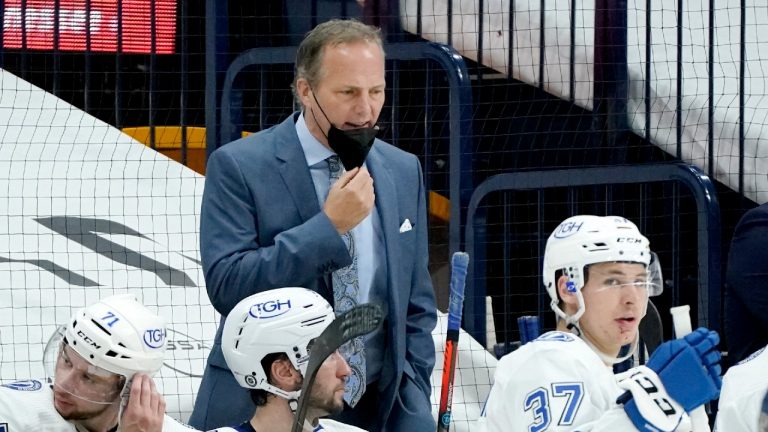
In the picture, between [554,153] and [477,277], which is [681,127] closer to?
[554,153]

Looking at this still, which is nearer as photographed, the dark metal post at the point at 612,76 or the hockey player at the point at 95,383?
the hockey player at the point at 95,383

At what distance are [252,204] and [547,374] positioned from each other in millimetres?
939

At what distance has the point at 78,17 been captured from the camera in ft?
23.1

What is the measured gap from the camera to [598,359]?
159 inches

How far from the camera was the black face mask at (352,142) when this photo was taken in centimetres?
439

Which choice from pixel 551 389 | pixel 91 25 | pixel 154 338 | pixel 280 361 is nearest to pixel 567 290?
pixel 551 389

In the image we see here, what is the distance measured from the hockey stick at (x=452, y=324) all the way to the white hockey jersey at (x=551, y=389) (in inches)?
21.9

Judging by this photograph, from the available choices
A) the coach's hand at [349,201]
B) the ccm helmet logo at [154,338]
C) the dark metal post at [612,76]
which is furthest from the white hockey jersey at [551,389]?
the dark metal post at [612,76]

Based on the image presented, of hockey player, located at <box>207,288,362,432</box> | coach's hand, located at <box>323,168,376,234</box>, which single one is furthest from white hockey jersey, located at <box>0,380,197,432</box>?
coach's hand, located at <box>323,168,376,234</box>

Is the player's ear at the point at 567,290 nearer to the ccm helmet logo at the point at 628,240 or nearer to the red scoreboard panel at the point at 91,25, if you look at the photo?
the ccm helmet logo at the point at 628,240

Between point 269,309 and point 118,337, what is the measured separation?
40cm

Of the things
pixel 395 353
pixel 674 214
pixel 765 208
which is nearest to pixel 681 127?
pixel 674 214

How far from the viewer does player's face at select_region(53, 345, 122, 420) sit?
4227 mm

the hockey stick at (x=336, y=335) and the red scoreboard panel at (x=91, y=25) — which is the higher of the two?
the red scoreboard panel at (x=91, y=25)
